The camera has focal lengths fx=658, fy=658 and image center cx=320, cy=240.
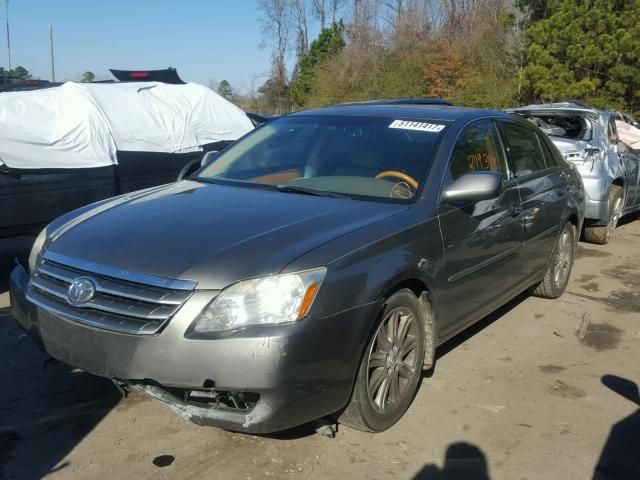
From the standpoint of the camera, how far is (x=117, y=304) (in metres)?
2.91

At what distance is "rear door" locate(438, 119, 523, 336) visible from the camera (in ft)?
12.6

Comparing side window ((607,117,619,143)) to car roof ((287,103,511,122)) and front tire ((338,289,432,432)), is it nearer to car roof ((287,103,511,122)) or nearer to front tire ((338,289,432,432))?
car roof ((287,103,511,122))

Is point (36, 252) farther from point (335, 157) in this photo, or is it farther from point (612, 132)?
point (612, 132)

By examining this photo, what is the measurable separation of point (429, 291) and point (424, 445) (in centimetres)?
82

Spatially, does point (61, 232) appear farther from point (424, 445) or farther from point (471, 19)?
point (471, 19)

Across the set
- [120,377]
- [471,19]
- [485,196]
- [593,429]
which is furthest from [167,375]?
[471,19]

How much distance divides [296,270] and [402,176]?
1.35 metres

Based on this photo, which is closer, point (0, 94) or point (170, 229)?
point (170, 229)

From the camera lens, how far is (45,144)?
6160 millimetres

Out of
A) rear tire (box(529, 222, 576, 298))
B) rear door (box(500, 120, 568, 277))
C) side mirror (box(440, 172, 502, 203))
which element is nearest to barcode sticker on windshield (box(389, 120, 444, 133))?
side mirror (box(440, 172, 502, 203))

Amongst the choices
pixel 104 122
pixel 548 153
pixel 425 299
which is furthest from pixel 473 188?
pixel 104 122

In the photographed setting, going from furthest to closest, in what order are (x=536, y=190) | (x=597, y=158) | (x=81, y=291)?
(x=597, y=158) < (x=536, y=190) < (x=81, y=291)

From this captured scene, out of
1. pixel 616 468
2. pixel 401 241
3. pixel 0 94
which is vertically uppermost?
pixel 0 94

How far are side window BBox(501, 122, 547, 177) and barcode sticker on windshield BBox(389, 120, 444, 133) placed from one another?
0.91 meters
